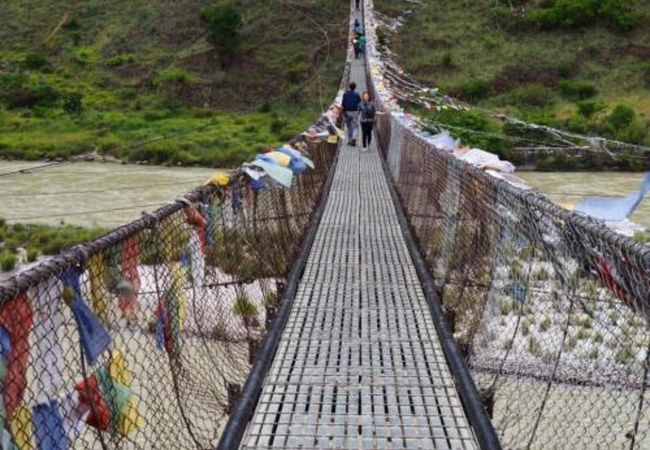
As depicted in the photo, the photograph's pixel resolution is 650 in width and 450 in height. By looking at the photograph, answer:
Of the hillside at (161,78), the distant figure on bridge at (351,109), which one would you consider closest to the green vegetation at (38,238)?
the distant figure on bridge at (351,109)

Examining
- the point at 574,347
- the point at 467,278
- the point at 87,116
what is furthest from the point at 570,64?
the point at 467,278

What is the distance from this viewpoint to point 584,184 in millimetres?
16656

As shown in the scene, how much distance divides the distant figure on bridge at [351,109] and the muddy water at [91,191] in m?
4.73

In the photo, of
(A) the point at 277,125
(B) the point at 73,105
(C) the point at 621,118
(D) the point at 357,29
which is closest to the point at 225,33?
(B) the point at 73,105

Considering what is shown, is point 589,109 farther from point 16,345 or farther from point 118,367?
point 16,345

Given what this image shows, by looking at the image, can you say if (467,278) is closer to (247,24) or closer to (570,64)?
(570,64)

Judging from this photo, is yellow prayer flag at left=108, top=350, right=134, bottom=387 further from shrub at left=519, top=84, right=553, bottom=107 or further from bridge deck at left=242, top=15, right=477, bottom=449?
shrub at left=519, top=84, right=553, bottom=107

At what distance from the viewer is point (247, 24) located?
30.0 meters

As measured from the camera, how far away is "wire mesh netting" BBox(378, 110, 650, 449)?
2.40 metres

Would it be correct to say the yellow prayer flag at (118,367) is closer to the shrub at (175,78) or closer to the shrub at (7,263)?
the shrub at (7,263)

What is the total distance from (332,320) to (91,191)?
46.6ft

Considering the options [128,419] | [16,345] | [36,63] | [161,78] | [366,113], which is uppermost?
[36,63]

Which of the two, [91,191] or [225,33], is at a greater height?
[225,33]

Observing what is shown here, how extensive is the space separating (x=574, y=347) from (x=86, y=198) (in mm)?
12464
